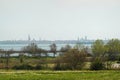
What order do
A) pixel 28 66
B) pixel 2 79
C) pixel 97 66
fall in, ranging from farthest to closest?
pixel 28 66 < pixel 97 66 < pixel 2 79

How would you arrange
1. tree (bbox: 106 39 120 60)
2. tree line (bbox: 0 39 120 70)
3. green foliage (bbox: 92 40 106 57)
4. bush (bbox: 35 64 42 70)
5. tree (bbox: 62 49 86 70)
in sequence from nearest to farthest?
tree line (bbox: 0 39 120 70) → tree (bbox: 62 49 86 70) → bush (bbox: 35 64 42 70) → green foliage (bbox: 92 40 106 57) → tree (bbox: 106 39 120 60)

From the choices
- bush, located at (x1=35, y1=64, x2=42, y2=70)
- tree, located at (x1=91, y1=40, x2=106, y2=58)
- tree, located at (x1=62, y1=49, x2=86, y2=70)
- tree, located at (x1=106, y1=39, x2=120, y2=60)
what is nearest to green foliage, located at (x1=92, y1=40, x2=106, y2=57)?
tree, located at (x1=91, y1=40, x2=106, y2=58)

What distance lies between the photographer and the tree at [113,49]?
46.9m

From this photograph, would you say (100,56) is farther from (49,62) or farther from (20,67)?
(20,67)

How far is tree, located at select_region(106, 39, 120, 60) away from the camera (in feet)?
154

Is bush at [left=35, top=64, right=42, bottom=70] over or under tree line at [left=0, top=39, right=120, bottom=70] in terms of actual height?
under

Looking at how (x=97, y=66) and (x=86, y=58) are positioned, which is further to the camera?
(x=86, y=58)

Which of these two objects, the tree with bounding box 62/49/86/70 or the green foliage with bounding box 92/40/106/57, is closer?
the tree with bounding box 62/49/86/70

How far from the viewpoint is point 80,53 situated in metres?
42.0

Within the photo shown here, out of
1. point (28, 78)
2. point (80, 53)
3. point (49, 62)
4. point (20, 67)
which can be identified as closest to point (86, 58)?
point (80, 53)

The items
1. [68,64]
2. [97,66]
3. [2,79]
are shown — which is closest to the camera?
[2,79]

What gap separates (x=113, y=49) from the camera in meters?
48.7

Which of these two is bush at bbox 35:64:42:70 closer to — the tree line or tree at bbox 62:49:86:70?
the tree line

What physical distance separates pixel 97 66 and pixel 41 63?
387 inches
